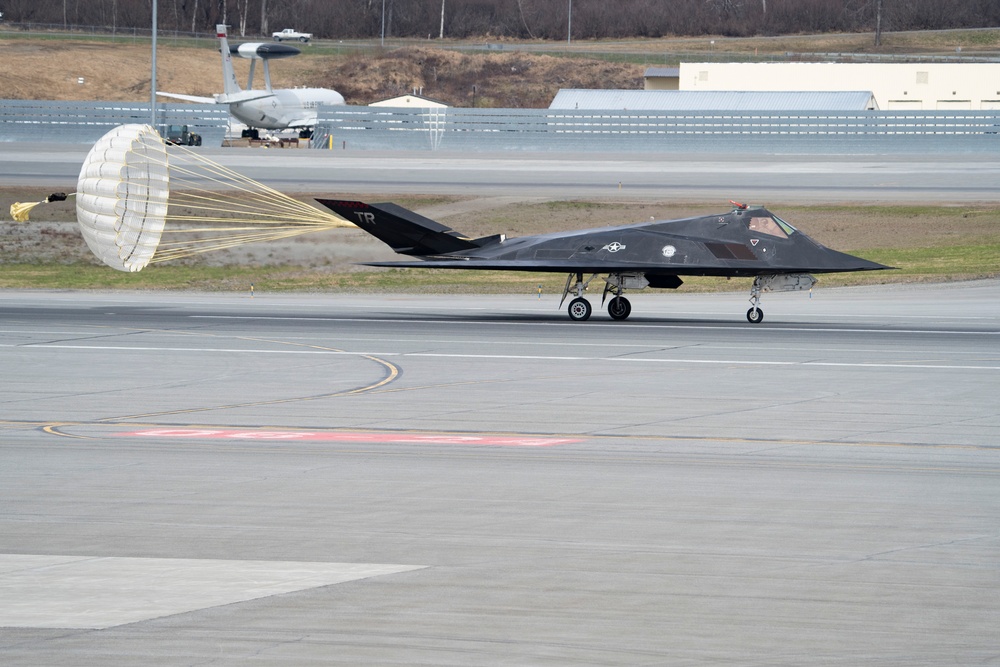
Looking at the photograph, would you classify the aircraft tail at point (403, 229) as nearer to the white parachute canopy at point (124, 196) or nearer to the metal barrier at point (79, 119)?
the white parachute canopy at point (124, 196)

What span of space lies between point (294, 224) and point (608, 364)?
25.2 meters

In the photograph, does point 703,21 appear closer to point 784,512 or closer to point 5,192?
point 5,192

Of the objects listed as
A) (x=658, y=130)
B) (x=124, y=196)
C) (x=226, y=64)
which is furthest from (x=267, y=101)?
(x=124, y=196)

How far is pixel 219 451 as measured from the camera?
13.9 metres

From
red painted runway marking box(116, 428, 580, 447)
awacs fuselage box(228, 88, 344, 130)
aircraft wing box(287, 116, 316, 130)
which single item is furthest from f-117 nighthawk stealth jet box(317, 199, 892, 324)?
aircraft wing box(287, 116, 316, 130)

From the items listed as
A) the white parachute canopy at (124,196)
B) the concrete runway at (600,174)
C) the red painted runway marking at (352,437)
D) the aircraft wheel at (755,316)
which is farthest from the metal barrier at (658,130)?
the red painted runway marking at (352,437)

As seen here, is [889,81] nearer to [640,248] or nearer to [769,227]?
[769,227]

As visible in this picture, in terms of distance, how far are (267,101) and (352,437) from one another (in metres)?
65.0

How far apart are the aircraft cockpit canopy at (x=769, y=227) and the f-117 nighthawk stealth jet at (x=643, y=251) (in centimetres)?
2

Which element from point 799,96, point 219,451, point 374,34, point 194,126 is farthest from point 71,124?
point 219,451

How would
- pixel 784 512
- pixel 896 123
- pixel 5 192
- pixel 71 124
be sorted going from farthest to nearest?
pixel 71 124 → pixel 896 123 → pixel 5 192 → pixel 784 512

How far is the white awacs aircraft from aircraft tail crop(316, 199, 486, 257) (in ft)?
161

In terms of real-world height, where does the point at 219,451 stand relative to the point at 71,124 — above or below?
below

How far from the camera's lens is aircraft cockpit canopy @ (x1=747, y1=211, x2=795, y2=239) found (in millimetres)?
26406
